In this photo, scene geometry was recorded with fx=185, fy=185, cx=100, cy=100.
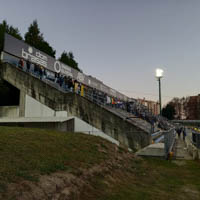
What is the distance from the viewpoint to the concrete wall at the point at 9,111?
63.1ft

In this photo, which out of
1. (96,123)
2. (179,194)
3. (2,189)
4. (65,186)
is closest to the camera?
(2,189)

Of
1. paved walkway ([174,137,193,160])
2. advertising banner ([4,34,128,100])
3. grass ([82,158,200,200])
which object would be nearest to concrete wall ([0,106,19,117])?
advertising banner ([4,34,128,100])

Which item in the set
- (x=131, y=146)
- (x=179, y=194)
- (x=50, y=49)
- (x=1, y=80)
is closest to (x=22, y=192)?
(x=179, y=194)

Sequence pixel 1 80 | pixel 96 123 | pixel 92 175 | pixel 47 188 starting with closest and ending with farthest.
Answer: pixel 47 188 < pixel 92 175 < pixel 96 123 < pixel 1 80

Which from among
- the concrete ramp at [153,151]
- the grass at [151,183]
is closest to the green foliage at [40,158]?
the grass at [151,183]

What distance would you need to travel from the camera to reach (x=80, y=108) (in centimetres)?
1728

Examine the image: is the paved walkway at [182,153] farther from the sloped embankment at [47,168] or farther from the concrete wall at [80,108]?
the sloped embankment at [47,168]

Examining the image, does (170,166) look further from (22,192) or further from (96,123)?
(22,192)

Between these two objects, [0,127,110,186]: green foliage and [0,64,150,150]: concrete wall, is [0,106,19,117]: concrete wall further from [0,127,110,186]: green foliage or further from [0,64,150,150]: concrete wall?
[0,127,110,186]: green foliage

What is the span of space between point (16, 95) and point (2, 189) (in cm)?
1751

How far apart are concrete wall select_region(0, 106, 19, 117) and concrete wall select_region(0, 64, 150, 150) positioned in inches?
36.6

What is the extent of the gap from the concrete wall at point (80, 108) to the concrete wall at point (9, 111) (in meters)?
0.93

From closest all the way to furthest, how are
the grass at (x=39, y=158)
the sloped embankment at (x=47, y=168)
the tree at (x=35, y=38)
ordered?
the sloped embankment at (x=47, y=168) → the grass at (x=39, y=158) → the tree at (x=35, y=38)

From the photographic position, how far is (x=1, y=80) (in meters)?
19.1
